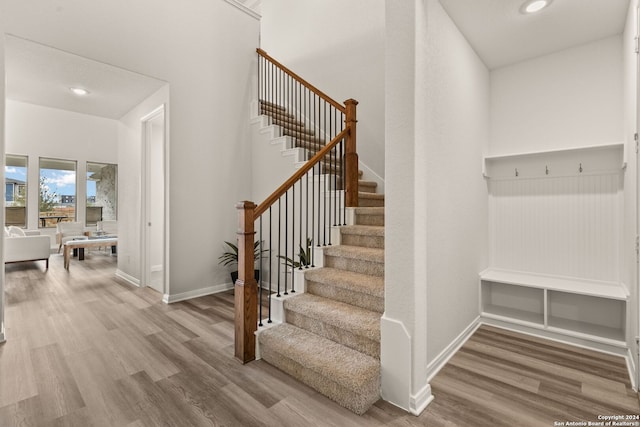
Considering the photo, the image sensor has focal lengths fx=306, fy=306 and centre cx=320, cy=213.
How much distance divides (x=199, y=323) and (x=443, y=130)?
289 centimetres

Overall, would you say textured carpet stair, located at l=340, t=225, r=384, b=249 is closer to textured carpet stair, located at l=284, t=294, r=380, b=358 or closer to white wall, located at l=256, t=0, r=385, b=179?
textured carpet stair, located at l=284, t=294, r=380, b=358

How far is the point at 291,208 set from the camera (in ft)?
13.3

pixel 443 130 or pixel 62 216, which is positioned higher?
pixel 443 130

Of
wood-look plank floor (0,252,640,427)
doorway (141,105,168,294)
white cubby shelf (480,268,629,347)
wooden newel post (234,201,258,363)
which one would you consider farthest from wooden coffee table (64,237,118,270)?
white cubby shelf (480,268,629,347)

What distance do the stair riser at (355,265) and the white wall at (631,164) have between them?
1.69m

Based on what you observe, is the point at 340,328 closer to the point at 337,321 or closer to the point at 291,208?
the point at 337,321

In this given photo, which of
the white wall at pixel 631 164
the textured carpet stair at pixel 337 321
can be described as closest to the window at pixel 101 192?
the textured carpet stair at pixel 337 321

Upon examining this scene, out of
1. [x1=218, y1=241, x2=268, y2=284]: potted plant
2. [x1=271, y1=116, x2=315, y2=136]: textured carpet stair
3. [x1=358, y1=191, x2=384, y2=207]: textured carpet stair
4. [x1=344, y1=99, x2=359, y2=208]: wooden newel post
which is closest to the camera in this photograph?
[x1=344, y1=99, x2=359, y2=208]: wooden newel post

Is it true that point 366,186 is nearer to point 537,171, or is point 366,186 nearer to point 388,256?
point 537,171

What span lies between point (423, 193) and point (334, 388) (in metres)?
1.31

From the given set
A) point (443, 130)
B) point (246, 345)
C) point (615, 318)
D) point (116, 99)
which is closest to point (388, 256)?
point (443, 130)

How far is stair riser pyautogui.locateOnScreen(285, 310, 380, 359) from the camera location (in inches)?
80.1

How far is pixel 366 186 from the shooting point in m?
4.12

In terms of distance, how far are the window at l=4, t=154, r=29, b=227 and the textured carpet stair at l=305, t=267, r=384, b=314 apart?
358 inches
